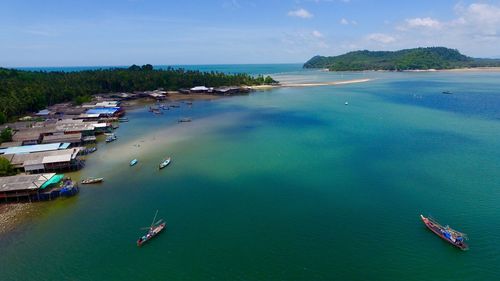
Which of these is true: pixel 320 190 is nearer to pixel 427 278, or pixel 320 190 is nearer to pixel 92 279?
pixel 427 278

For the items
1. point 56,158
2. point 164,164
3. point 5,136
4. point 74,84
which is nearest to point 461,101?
point 164,164

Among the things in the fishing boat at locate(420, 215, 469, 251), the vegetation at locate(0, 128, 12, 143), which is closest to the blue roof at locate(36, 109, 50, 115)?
the vegetation at locate(0, 128, 12, 143)

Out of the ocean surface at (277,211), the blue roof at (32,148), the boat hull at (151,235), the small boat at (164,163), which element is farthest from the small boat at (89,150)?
the boat hull at (151,235)

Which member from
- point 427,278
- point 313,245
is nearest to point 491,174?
point 427,278

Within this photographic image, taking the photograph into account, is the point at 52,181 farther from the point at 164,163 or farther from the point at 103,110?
the point at 103,110

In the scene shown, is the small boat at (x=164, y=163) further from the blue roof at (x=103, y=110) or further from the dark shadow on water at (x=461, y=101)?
the dark shadow on water at (x=461, y=101)
